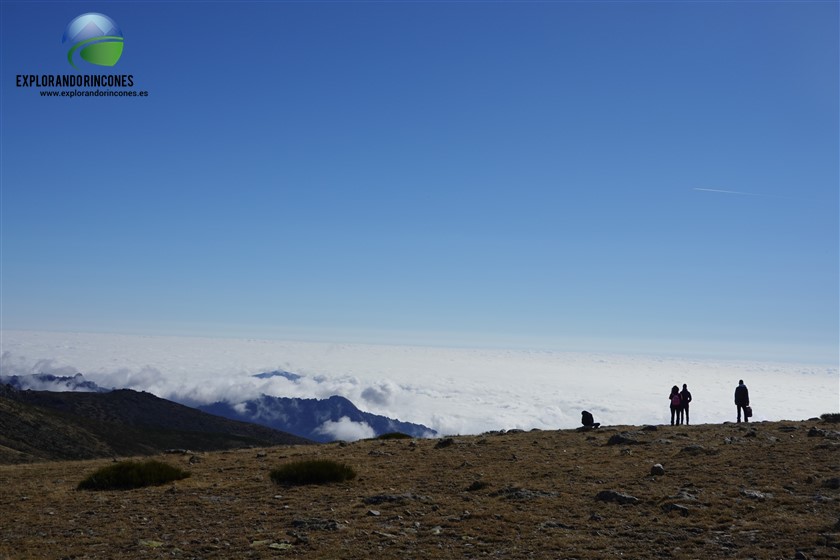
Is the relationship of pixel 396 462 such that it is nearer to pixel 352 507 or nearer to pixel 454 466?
pixel 454 466

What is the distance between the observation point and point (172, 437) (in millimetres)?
142000

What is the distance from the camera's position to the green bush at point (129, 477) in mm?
18609

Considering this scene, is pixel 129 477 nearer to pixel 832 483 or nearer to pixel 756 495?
pixel 756 495

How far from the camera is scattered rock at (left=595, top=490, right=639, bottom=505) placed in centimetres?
1412

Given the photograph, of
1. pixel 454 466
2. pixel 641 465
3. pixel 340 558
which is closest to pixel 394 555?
pixel 340 558

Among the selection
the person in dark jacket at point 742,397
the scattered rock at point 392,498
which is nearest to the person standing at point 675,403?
the person in dark jacket at point 742,397

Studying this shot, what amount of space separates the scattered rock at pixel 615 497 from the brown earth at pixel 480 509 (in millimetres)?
68

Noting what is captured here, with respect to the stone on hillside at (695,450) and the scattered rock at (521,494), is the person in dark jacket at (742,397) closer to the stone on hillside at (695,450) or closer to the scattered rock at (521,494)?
the stone on hillside at (695,450)

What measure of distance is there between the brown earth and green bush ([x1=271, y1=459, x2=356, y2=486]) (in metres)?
0.47

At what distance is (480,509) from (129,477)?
11468mm

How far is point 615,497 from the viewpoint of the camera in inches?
566

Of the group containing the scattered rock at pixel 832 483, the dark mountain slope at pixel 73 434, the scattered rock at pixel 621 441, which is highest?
the scattered rock at pixel 621 441

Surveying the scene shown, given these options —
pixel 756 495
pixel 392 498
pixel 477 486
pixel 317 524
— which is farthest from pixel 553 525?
pixel 756 495

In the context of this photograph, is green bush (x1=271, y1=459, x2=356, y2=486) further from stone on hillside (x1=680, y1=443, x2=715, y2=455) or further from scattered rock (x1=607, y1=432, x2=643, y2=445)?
stone on hillside (x1=680, y1=443, x2=715, y2=455)
